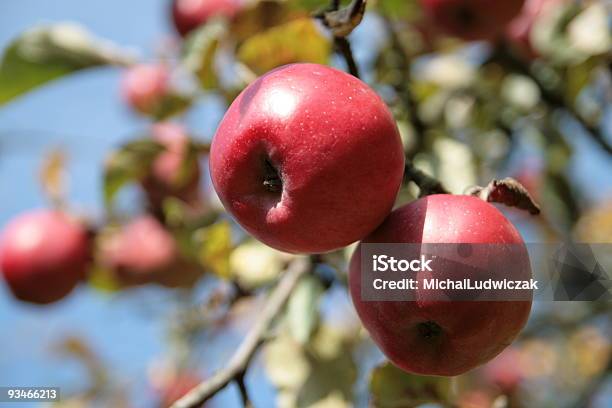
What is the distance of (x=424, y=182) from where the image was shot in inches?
32.4

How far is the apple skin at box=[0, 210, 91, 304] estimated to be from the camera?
165cm

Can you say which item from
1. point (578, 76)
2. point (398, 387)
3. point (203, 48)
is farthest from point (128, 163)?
point (578, 76)

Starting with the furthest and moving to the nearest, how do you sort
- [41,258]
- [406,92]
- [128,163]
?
[41,258], [128,163], [406,92]

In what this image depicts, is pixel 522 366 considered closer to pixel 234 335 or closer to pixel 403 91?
pixel 234 335

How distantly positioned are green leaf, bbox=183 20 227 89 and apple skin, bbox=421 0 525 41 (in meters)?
0.39

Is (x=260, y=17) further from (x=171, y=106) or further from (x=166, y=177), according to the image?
(x=166, y=177)

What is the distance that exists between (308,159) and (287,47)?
0.51 m

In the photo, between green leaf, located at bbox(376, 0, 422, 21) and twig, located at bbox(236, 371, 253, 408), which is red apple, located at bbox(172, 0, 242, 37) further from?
twig, located at bbox(236, 371, 253, 408)

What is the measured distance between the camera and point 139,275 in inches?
69.3

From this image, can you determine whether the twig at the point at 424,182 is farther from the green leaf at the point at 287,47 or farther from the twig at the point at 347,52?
the green leaf at the point at 287,47

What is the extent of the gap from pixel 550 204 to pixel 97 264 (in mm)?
1078

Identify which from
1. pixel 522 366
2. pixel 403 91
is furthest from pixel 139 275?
pixel 522 366

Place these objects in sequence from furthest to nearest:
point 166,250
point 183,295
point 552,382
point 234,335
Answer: point 234,335, point 552,382, point 183,295, point 166,250

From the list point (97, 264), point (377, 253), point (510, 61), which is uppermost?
point (377, 253)
